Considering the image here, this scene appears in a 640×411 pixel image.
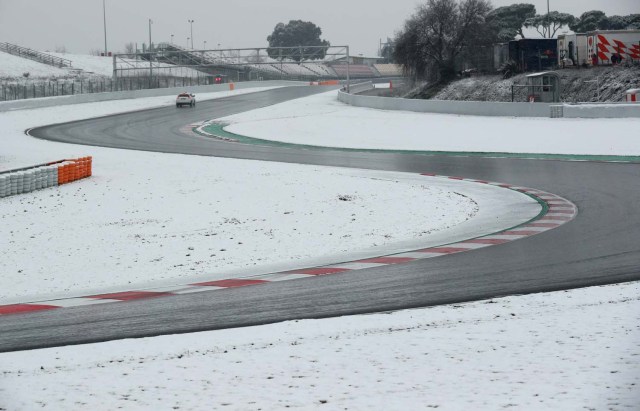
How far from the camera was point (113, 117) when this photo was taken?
59062 millimetres

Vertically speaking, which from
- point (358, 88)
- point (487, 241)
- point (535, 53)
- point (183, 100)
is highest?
point (535, 53)

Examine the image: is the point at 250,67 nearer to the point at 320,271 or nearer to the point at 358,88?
the point at 358,88

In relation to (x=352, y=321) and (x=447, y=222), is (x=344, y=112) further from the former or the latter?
(x=352, y=321)

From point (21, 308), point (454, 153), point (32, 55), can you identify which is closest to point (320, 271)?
point (21, 308)

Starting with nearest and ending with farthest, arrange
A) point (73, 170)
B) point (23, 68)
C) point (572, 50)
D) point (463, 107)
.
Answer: point (73, 170) < point (463, 107) < point (572, 50) < point (23, 68)

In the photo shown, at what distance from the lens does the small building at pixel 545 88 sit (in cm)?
5119

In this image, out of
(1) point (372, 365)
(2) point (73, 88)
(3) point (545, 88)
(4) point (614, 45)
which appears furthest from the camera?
(2) point (73, 88)

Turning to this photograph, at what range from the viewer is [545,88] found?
174 ft

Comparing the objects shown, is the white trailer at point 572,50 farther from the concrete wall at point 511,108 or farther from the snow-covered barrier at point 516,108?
the snow-covered barrier at point 516,108

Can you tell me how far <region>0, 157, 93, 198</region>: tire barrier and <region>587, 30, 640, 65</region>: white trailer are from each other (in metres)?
39.4

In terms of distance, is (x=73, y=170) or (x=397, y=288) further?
(x=73, y=170)

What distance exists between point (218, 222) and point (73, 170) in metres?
11.0

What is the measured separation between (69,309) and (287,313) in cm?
285

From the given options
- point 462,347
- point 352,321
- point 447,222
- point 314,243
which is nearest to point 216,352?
point 352,321
